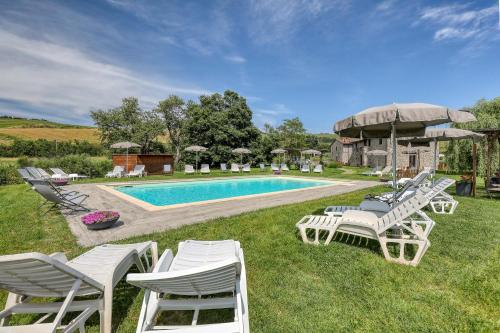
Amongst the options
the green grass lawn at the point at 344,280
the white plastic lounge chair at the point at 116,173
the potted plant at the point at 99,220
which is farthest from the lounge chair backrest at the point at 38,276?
the white plastic lounge chair at the point at 116,173

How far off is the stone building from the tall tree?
2401cm

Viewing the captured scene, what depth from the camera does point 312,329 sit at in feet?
7.39

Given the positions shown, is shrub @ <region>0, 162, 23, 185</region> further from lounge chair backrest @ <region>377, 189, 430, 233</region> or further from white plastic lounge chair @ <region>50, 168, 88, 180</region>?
lounge chair backrest @ <region>377, 189, 430, 233</region>

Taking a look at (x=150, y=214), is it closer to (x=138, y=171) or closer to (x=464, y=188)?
(x=464, y=188)

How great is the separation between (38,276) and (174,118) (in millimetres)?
30377

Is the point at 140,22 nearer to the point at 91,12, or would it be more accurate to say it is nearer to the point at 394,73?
the point at 91,12

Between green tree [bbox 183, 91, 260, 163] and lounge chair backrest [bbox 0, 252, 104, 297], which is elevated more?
green tree [bbox 183, 91, 260, 163]

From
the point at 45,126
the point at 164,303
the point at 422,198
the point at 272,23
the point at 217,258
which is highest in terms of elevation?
the point at 272,23

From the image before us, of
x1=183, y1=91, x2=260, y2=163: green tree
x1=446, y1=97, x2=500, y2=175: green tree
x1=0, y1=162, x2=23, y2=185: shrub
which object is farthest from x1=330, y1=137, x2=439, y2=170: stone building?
x1=0, y1=162, x2=23, y2=185: shrub

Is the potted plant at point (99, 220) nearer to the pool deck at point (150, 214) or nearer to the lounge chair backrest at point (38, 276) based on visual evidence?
the pool deck at point (150, 214)

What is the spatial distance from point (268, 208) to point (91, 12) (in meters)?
11.9

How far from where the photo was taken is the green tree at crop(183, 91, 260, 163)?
27703 millimetres

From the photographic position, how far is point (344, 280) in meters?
3.11

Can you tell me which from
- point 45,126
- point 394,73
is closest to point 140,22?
point 394,73
